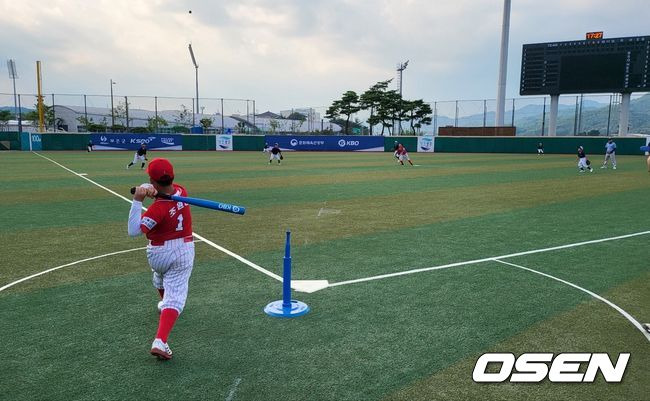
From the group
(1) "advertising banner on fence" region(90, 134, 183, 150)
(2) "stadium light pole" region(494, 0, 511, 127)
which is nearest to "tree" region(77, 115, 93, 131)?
(1) "advertising banner on fence" region(90, 134, 183, 150)

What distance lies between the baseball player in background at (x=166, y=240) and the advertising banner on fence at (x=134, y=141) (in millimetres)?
48169

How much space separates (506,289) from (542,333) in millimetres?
1470

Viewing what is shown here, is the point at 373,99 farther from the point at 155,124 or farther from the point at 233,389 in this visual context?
the point at 233,389

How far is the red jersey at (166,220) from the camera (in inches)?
173

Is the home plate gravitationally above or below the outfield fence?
below

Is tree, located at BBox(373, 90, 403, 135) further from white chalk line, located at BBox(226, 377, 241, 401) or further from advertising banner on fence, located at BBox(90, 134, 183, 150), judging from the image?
white chalk line, located at BBox(226, 377, 241, 401)

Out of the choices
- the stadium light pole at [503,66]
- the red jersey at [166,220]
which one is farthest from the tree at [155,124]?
the red jersey at [166,220]

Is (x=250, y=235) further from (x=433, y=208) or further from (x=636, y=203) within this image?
(x=636, y=203)

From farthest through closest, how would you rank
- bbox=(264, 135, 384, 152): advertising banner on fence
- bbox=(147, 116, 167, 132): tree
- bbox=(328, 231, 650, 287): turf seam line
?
1. bbox=(147, 116, 167, 132): tree
2. bbox=(264, 135, 384, 152): advertising banner on fence
3. bbox=(328, 231, 650, 287): turf seam line

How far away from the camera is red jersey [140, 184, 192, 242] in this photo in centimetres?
439

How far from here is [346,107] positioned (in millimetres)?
78500

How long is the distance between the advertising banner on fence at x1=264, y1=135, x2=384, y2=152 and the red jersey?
49.1m

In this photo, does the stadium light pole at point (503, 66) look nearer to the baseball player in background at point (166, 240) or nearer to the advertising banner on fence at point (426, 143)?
the advertising banner on fence at point (426, 143)

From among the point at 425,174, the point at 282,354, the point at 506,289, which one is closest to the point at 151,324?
the point at 282,354
